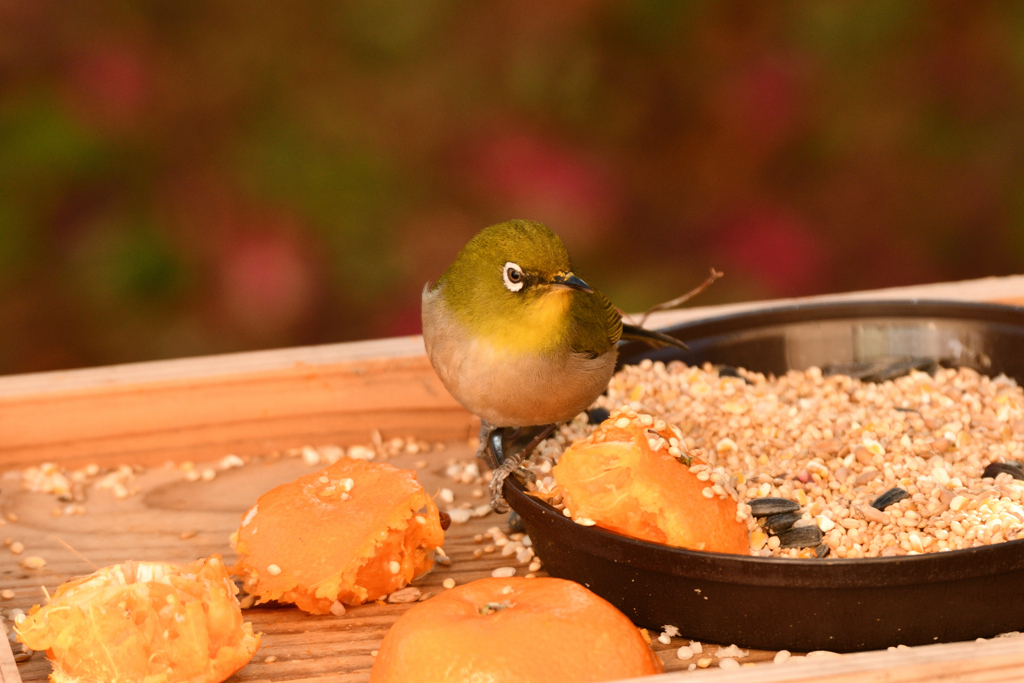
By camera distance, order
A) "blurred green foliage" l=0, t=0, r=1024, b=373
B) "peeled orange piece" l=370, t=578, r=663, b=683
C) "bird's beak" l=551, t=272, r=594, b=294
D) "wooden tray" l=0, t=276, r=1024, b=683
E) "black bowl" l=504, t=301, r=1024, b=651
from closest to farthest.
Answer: "peeled orange piece" l=370, t=578, r=663, b=683
"black bowl" l=504, t=301, r=1024, b=651
"bird's beak" l=551, t=272, r=594, b=294
"wooden tray" l=0, t=276, r=1024, b=683
"blurred green foliage" l=0, t=0, r=1024, b=373

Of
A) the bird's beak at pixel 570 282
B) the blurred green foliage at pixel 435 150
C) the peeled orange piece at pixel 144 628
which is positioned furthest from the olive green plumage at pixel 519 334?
the blurred green foliage at pixel 435 150

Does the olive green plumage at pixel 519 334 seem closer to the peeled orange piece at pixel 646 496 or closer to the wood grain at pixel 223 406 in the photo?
the peeled orange piece at pixel 646 496

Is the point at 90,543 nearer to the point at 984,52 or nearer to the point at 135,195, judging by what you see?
the point at 135,195

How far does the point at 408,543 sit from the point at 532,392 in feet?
1.16

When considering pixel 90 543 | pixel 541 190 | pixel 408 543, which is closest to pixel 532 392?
pixel 408 543

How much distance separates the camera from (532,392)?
213 cm

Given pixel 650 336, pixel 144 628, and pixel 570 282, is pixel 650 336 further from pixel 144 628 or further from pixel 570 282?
pixel 144 628

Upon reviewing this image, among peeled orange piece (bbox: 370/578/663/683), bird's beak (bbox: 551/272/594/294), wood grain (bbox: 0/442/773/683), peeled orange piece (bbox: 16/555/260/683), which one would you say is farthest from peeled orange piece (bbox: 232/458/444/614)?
bird's beak (bbox: 551/272/594/294)

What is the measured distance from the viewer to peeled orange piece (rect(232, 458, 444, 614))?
1.91 m

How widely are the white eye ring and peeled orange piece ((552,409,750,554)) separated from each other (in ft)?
1.21

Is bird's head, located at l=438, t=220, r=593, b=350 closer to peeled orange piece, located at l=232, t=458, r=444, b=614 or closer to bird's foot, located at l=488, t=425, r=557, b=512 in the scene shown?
bird's foot, located at l=488, t=425, r=557, b=512

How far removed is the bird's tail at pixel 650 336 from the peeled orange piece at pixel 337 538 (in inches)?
26.9

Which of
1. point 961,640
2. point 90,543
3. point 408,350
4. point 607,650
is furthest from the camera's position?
point 408,350

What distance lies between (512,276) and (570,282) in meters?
0.11
